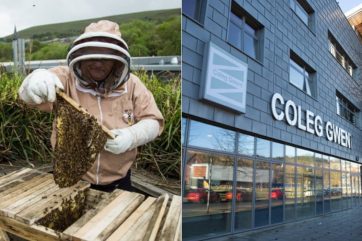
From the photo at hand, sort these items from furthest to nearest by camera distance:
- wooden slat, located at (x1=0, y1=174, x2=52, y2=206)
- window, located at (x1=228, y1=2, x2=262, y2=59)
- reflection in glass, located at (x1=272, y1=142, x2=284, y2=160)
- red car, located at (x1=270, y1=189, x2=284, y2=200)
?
red car, located at (x1=270, y1=189, x2=284, y2=200) → reflection in glass, located at (x1=272, y1=142, x2=284, y2=160) → window, located at (x1=228, y1=2, x2=262, y2=59) → wooden slat, located at (x1=0, y1=174, x2=52, y2=206)

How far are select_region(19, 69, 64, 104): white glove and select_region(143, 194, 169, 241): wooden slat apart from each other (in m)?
0.45

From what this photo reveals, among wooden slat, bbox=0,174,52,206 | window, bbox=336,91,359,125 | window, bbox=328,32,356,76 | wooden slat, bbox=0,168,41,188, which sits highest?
window, bbox=328,32,356,76

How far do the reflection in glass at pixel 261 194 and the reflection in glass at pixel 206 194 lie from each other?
638mm

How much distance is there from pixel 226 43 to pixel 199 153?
2.91 feet

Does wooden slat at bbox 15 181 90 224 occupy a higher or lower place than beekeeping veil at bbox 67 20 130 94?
lower

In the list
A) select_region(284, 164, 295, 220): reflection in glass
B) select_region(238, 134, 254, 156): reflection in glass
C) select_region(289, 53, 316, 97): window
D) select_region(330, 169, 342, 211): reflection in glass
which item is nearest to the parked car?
select_region(238, 134, 254, 156): reflection in glass

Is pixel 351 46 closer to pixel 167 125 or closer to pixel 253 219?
pixel 253 219

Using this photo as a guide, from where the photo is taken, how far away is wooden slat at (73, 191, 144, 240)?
1.04 meters

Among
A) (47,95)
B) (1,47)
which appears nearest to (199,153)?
(1,47)

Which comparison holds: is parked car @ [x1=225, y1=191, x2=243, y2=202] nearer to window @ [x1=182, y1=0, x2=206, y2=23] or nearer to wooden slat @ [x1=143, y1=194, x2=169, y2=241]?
window @ [x1=182, y1=0, x2=206, y2=23]

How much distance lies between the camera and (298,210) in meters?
5.00

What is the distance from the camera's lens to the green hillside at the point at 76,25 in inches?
56.6

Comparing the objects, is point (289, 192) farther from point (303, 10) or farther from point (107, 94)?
point (107, 94)

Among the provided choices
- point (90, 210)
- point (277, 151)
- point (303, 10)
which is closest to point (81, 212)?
point (90, 210)
